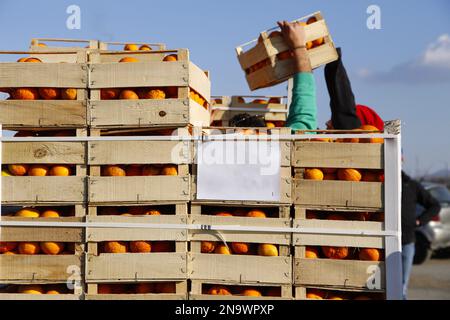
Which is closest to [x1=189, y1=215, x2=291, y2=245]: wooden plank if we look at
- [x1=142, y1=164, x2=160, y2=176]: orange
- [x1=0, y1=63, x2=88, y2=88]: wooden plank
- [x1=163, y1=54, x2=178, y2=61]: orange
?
[x1=142, y1=164, x2=160, y2=176]: orange

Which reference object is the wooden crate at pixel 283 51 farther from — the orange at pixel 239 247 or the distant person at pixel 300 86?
the orange at pixel 239 247

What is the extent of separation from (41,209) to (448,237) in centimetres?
1059

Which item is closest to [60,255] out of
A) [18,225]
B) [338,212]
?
[18,225]

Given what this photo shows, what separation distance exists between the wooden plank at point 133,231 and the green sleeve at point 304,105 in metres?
1.32

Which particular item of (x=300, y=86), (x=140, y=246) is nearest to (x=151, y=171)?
(x=140, y=246)

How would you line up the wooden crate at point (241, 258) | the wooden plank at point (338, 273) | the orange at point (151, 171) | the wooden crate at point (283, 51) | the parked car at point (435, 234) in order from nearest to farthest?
the wooden plank at point (338, 273), the wooden crate at point (241, 258), the orange at point (151, 171), the wooden crate at point (283, 51), the parked car at point (435, 234)

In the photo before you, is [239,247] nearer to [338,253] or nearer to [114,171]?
[338,253]

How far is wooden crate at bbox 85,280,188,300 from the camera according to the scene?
17.1 feet

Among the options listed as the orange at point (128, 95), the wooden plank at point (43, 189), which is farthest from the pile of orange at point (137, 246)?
the orange at point (128, 95)

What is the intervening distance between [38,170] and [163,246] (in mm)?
1203

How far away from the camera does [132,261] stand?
5.26m

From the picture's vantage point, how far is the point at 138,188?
530 centimetres

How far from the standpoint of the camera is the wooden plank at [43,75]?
5461mm
